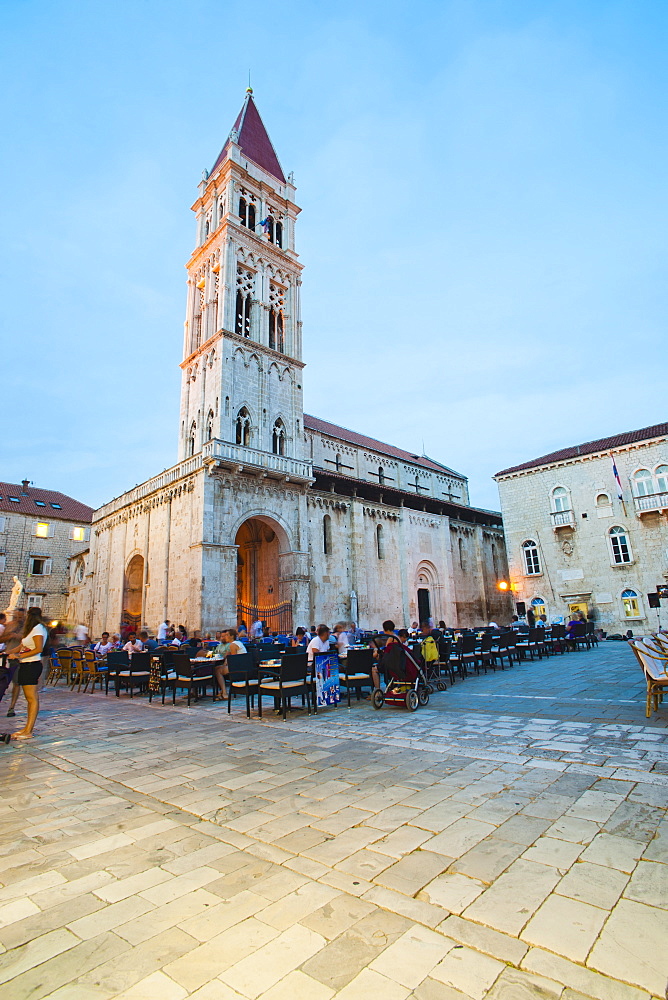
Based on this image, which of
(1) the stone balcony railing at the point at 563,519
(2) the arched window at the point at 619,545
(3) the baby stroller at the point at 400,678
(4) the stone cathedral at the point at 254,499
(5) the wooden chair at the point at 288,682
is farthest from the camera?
(1) the stone balcony railing at the point at 563,519

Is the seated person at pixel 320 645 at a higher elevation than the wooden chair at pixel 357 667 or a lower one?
higher

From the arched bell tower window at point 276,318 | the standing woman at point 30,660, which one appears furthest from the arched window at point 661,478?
the standing woman at point 30,660

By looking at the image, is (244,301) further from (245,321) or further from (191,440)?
(191,440)

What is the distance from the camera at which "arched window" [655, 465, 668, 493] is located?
955 inches

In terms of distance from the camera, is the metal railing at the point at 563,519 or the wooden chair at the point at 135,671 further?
the metal railing at the point at 563,519

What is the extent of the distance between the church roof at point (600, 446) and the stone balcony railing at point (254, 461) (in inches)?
564

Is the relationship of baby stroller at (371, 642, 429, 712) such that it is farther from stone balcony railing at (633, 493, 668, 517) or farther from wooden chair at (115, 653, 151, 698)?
stone balcony railing at (633, 493, 668, 517)

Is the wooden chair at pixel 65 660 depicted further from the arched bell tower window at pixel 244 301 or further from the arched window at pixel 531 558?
the arched window at pixel 531 558

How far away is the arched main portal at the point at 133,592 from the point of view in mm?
22250

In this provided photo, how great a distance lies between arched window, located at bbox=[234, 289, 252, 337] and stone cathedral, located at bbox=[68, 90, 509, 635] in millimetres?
70

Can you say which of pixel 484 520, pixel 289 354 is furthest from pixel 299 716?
pixel 484 520

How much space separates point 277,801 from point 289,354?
898 inches

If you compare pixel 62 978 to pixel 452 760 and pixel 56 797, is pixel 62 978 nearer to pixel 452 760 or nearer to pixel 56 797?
pixel 56 797

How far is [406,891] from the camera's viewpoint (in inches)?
97.7
